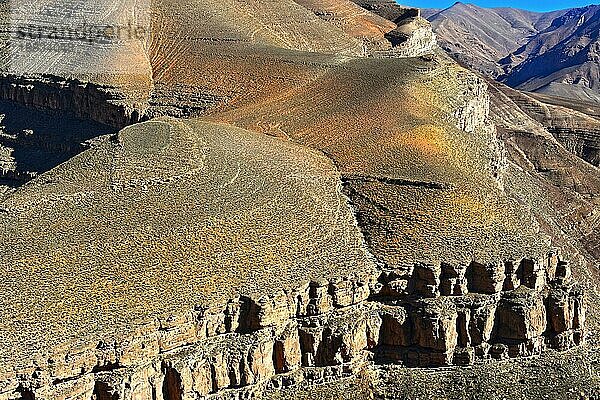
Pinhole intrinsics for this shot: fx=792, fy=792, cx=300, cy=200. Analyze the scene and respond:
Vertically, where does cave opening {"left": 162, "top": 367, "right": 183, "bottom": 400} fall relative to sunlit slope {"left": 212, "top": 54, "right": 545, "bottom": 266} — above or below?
below

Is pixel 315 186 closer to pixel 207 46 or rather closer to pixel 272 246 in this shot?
pixel 272 246

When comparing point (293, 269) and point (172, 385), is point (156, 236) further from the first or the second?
point (172, 385)

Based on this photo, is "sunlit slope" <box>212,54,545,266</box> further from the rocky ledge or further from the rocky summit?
the rocky ledge

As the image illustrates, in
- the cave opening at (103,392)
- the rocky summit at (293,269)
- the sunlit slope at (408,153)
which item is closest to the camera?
the cave opening at (103,392)

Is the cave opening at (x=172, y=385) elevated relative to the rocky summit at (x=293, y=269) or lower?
lower

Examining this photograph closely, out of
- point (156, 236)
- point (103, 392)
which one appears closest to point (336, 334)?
point (156, 236)

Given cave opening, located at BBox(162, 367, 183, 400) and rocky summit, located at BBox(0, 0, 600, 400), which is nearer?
cave opening, located at BBox(162, 367, 183, 400)

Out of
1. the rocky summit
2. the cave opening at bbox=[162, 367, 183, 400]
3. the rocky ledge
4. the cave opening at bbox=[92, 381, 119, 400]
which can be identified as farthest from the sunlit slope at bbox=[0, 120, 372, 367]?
the cave opening at bbox=[162, 367, 183, 400]

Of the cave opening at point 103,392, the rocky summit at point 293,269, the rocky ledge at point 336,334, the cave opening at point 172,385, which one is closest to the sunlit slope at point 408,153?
the rocky summit at point 293,269

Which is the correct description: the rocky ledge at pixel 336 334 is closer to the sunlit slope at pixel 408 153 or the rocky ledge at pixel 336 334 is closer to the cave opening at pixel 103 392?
the cave opening at pixel 103 392

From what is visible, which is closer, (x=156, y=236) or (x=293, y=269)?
(x=293, y=269)

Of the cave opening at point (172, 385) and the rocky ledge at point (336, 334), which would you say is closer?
the rocky ledge at point (336, 334)

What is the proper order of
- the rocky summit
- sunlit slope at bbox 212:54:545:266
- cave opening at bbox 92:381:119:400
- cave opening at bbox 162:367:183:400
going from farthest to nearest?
sunlit slope at bbox 212:54:545:266, the rocky summit, cave opening at bbox 162:367:183:400, cave opening at bbox 92:381:119:400

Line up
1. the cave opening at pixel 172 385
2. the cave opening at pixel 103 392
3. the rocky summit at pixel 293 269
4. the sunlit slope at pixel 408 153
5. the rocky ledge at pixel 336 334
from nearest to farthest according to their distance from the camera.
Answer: the cave opening at pixel 103 392, the rocky ledge at pixel 336 334, the cave opening at pixel 172 385, the rocky summit at pixel 293 269, the sunlit slope at pixel 408 153
